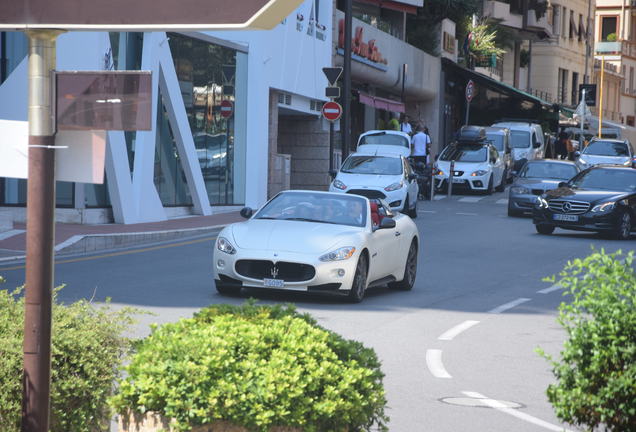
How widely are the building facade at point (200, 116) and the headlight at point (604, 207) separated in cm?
920

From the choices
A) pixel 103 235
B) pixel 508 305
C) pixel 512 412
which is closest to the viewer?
pixel 512 412

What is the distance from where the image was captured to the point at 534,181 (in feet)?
109

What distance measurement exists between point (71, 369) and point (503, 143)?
41451 millimetres

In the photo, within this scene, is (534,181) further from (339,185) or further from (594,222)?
(594,222)

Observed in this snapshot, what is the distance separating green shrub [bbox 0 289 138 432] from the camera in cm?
546

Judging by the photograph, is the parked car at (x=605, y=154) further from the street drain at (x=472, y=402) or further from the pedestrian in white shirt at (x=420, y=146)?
the street drain at (x=472, y=402)

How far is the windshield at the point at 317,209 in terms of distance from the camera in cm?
1570

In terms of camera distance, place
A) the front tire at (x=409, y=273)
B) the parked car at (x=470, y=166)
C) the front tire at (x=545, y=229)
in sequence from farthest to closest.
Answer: the parked car at (x=470, y=166) → the front tire at (x=545, y=229) → the front tire at (x=409, y=273)

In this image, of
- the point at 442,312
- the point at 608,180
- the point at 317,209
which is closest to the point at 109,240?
the point at 317,209

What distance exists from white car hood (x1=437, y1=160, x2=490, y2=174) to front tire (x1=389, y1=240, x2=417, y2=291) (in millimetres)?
24314

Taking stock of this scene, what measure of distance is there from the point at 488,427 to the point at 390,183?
22.9 metres

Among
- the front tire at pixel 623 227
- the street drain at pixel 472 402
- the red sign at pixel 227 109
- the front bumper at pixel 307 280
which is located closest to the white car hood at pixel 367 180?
the red sign at pixel 227 109

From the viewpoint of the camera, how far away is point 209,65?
31953 millimetres

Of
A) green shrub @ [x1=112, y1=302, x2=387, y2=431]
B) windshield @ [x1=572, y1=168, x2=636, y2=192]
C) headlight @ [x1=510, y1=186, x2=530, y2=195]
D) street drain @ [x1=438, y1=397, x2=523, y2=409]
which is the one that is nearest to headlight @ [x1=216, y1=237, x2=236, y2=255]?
street drain @ [x1=438, y1=397, x2=523, y2=409]
